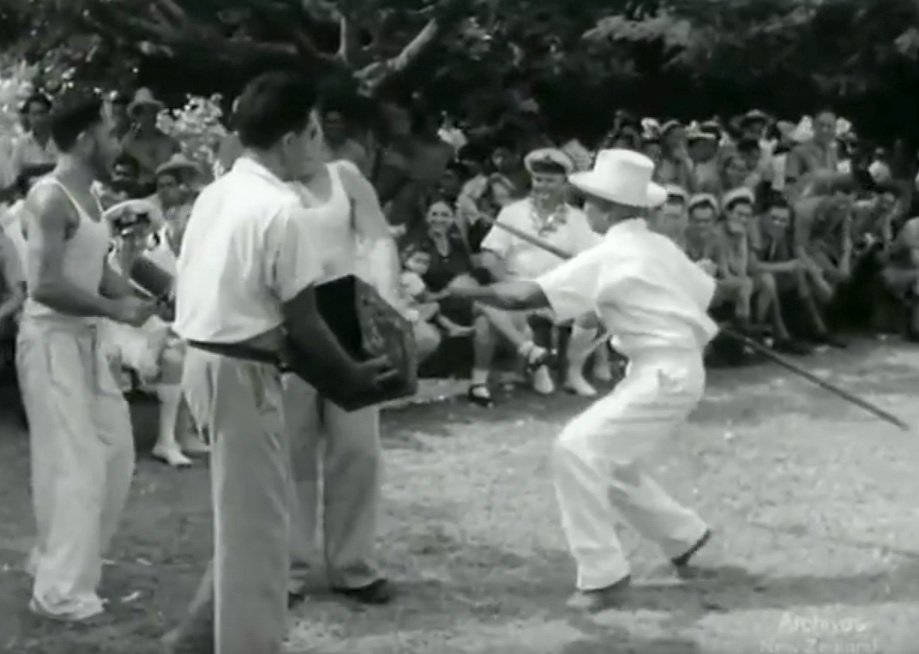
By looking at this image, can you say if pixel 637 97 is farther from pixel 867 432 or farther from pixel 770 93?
pixel 867 432

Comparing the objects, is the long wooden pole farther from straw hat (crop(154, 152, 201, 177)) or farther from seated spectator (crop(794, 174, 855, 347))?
seated spectator (crop(794, 174, 855, 347))

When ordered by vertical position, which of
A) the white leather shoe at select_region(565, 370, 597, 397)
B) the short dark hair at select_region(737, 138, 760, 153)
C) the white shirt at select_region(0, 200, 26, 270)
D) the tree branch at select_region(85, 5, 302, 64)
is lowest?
the white leather shoe at select_region(565, 370, 597, 397)

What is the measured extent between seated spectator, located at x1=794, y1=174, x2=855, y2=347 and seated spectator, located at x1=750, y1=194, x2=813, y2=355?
10cm

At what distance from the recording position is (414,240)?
9.11 metres

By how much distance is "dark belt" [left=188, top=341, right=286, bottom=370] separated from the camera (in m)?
3.81

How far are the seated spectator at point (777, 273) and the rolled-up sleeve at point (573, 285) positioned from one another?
5.70 m

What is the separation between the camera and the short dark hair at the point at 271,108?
12.9 ft

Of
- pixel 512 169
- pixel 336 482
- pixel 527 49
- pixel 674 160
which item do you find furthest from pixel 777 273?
pixel 336 482

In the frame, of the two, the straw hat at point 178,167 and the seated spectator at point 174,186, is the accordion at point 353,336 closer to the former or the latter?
the seated spectator at point 174,186

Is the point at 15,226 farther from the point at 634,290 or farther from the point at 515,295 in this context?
the point at 634,290

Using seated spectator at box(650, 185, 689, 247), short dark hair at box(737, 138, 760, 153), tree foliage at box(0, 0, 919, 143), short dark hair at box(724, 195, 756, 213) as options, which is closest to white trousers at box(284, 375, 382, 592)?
tree foliage at box(0, 0, 919, 143)

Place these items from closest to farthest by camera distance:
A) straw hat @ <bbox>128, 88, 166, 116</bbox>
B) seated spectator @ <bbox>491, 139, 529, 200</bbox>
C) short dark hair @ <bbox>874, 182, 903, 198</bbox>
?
1. straw hat @ <bbox>128, 88, 166, 116</bbox>
2. seated spectator @ <bbox>491, 139, 529, 200</bbox>
3. short dark hair @ <bbox>874, 182, 903, 198</bbox>

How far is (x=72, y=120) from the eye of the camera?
4.66 m

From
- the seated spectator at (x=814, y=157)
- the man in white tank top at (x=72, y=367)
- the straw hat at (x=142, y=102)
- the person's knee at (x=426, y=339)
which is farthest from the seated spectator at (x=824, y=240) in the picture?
the man in white tank top at (x=72, y=367)
